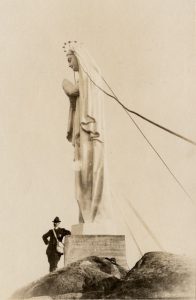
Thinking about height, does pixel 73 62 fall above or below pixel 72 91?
above

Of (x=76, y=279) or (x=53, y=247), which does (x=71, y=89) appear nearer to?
(x=53, y=247)

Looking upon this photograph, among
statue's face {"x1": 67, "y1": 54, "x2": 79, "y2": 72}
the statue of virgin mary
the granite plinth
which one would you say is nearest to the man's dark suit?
the statue of virgin mary

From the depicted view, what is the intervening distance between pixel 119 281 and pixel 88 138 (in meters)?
3.59

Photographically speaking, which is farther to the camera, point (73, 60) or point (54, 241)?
point (54, 241)

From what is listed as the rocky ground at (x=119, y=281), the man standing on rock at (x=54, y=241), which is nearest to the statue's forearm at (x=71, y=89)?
the man standing on rock at (x=54, y=241)

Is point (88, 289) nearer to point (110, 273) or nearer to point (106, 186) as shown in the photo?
point (110, 273)

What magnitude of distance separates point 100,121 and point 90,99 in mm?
542

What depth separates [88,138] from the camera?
10.2m

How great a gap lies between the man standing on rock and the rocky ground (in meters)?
2.55

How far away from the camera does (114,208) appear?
422 inches

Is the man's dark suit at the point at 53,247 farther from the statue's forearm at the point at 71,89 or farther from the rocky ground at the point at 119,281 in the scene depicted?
the statue's forearm at the point at 71,89

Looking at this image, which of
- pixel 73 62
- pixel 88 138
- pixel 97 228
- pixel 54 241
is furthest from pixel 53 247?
pixel 73 62

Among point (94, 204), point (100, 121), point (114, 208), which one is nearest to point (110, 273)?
point (94, 204)

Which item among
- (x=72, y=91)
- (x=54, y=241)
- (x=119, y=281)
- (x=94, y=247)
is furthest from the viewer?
(x=54, y=241)
